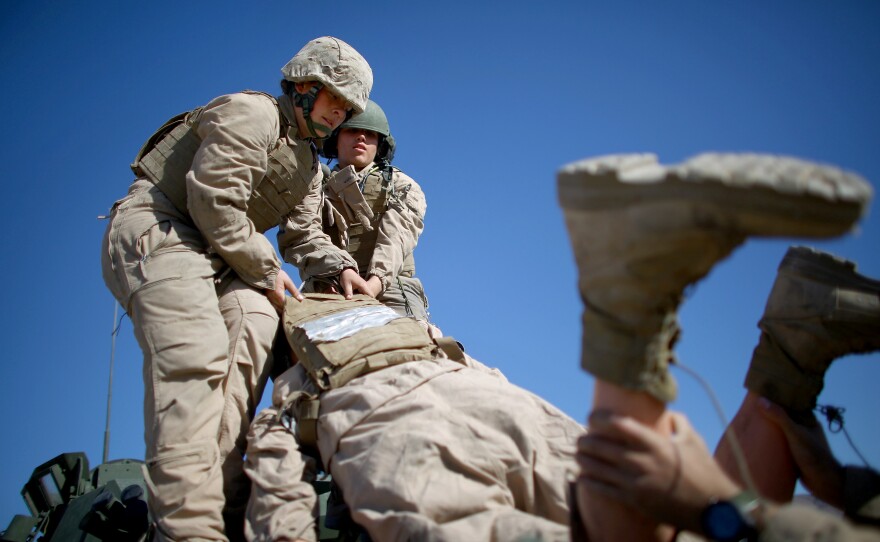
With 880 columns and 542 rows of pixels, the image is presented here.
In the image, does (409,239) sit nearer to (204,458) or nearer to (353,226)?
(353,226)

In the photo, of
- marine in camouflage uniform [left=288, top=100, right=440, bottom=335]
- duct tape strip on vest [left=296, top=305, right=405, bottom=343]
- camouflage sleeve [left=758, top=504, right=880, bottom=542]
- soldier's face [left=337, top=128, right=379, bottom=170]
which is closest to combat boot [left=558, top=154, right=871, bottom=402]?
camouflage sleeve [left=758, top=504, right=880, bottom=542]

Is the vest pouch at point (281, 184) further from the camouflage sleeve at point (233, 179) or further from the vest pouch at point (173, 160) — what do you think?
the vest pouch at point (173, 160)

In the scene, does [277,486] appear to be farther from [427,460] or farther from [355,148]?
[355,148]

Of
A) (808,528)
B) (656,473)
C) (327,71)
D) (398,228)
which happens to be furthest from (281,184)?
(808,528)

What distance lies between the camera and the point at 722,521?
190 cm

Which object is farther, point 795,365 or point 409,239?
point 409,239

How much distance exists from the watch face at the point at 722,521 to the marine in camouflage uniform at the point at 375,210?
382 cm

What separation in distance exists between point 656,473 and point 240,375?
2309 mm

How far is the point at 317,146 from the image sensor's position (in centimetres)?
474

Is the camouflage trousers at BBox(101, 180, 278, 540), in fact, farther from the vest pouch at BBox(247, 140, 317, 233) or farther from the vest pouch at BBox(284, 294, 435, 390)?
the vest pouch at BBox(247, 140, 317, 233)

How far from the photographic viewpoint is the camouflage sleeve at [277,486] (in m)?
2.81

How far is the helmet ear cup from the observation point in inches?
257

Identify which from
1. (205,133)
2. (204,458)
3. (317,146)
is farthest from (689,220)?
(317,146)

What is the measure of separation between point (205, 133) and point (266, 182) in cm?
50
